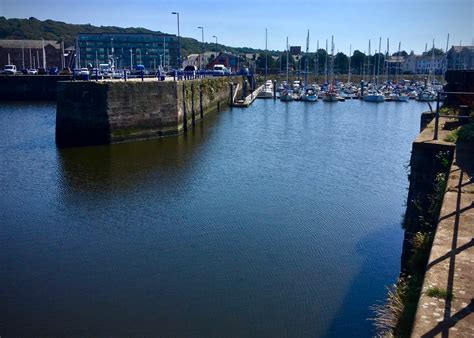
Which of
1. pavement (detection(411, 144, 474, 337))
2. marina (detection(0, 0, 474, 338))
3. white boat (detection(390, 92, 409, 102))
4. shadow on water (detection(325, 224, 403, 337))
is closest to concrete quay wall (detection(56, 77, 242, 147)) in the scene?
marina (detection(0, 0, 474, 338))

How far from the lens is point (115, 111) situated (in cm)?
2628

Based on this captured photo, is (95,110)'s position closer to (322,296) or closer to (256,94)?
(322,296)

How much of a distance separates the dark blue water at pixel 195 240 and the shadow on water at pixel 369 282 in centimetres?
3

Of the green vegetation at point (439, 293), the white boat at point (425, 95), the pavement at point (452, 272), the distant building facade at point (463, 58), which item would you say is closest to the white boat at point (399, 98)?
the white boat at point (425, 95)

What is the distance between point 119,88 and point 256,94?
141ft

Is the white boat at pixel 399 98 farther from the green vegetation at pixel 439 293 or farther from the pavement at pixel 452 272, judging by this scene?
the green vegetation at pixel 439 293

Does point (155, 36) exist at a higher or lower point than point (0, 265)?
higher

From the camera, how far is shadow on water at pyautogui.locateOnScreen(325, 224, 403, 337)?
28.7ft

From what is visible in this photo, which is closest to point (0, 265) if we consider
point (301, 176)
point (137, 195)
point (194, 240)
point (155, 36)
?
point (194, 240)

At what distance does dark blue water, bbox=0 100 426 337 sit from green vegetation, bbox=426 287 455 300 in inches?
150

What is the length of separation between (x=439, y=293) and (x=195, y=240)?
8401mm

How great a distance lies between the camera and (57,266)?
1120cm

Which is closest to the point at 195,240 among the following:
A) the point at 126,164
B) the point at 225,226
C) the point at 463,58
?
the point at 225,226

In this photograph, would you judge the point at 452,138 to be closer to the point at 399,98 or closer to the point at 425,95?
the point at 399,98
